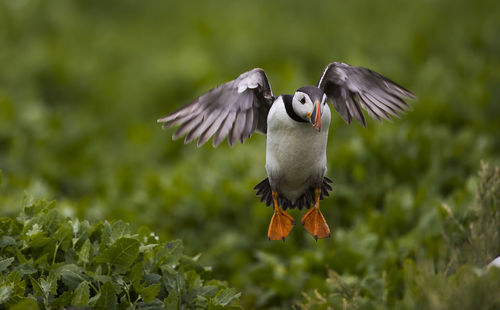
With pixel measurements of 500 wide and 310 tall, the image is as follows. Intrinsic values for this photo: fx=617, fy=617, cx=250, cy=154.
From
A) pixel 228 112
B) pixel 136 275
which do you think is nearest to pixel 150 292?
pixel 136 275

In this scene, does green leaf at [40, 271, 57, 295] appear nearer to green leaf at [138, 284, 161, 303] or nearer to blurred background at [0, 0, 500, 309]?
green leaf at [138, 284, 161, 303]

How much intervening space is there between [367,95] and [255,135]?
18.0 ft

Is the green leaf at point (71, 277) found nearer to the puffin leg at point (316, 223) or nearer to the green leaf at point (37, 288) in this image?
the green leaf at point (37, 288)

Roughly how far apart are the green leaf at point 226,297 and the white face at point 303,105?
1.28m

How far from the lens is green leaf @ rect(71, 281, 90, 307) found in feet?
11.3

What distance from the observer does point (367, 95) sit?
3.73 meters

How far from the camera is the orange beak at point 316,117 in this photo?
3.08 m

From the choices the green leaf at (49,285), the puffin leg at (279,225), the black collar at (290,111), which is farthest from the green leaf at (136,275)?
the black collar at (290,111)

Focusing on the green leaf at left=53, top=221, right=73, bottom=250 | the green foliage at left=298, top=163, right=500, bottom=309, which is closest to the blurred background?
the green foliage at left=298, top=163, right=500, bottom=309

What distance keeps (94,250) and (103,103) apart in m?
9.28

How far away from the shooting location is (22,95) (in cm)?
1078

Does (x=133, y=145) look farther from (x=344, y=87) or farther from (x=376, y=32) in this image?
(x=344, y=87)

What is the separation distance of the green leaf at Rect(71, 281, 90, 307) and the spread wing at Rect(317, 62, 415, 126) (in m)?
1.79

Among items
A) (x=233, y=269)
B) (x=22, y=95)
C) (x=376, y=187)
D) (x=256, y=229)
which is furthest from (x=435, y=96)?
(x=22, y=95)
